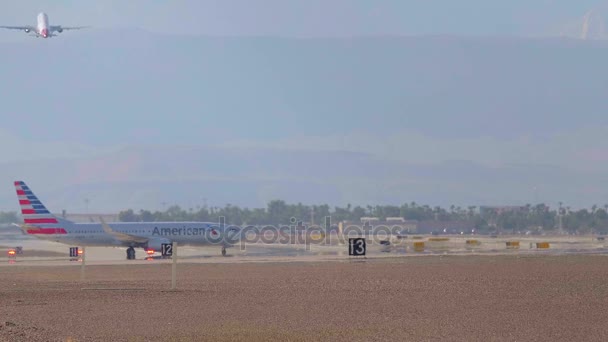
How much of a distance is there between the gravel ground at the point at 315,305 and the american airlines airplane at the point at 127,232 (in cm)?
2851

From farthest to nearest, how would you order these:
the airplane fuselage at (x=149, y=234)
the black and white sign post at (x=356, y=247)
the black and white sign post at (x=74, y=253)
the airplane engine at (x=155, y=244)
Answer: the airplane fuselage at (x=149, y=234), the airplane engine at (x=155, y=244), the black and white sign post at (x=74, y=253), the black and white sign post at (x=356, y=247)

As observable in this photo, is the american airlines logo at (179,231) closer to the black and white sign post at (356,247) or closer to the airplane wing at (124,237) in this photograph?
the airplane wing at (124,237)

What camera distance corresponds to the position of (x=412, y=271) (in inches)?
2170

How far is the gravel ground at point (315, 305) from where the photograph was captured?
26.1 meters

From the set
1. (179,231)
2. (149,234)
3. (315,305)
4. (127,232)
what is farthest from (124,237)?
(315,305)

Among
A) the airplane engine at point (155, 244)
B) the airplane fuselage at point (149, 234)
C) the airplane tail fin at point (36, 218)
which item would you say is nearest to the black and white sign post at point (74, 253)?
the airplane fuselage at point (149, 234)

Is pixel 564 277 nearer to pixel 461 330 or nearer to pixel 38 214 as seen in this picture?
pixel 461 330

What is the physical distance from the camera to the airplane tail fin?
90.2 metres

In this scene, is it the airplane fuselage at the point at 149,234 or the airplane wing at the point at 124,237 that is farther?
the airplane fuselage at the point at 149,234

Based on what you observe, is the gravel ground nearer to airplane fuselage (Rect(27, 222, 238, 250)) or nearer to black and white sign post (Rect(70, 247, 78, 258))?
black and white sign post (Rect(70, 247, 78, 258))

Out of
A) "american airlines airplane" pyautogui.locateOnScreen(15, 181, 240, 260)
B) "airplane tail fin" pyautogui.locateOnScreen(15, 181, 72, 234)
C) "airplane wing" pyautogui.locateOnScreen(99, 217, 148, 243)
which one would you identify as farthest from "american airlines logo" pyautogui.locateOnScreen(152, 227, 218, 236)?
"airplane tail fin" pyautogui.locateOnScreen(15, 181, 72, 234)

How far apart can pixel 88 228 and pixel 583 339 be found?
6993cm

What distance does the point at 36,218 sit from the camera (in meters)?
91.4

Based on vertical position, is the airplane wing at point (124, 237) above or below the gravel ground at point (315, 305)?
above
